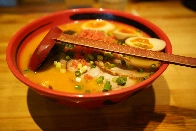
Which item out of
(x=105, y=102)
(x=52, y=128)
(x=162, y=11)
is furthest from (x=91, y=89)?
(x=162, y=11)

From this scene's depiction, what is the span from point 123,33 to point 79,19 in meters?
0.29

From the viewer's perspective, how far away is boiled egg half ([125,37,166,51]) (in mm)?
1003

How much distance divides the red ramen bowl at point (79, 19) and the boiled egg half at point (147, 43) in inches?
1.0

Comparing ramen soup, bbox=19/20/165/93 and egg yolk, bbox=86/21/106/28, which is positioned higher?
egg yolk, bbox=86/21/106/28

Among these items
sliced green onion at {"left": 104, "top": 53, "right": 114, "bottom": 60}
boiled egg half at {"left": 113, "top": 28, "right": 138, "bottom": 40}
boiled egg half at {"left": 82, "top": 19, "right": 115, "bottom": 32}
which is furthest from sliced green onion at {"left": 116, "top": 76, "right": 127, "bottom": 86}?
boiled egg half at {"left": 82, "top": 19, "right": 115, "bottom": 32}

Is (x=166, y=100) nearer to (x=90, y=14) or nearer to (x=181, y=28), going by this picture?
(x=90, y=14)

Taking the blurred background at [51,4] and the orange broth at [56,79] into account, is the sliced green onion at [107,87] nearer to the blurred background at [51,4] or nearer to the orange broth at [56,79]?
the orange broth at [56,79]

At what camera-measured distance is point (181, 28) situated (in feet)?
5.19

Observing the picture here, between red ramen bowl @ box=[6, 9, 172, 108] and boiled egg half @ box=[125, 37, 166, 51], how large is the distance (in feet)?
0.09

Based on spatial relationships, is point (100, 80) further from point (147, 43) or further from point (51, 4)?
point (51, 4)

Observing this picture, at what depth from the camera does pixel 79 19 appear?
132cm

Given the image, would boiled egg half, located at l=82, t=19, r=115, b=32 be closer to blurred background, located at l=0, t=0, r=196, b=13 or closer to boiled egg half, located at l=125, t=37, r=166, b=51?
boiled egg half, located at l=125, t=37, r=166, b=51

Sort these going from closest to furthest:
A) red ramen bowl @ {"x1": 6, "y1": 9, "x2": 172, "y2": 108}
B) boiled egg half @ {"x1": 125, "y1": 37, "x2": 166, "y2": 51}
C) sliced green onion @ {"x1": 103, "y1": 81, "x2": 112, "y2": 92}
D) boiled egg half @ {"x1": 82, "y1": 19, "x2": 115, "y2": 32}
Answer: red ramen bowl @ {"x1": 6, "y1": 9, "x2": 172, "y2": 108}
sliced green onion @ {"x1": 103, "y1": 81, "x2": 112, "y2": 92}
boiled egg half @ {"x1": 125, "y1": 37, "x2": 166, "y2": 51}
boiled egg half @ {"x1": 82, "y1": 19, "x2": 115, "y2": 32}

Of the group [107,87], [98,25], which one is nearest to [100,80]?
[107,87]
